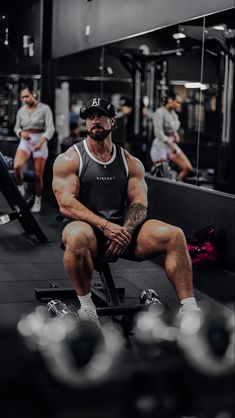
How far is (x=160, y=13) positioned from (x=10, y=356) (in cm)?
499

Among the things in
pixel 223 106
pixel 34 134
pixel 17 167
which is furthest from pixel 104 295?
pixel 34 134

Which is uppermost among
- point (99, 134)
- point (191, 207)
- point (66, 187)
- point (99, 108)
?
point (99, 108)

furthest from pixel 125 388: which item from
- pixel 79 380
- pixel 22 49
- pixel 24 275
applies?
pixel 22 49

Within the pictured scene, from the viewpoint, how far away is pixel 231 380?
818mm

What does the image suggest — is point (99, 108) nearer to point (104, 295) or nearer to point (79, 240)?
point (79, 240)

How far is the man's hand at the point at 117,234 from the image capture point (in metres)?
3.04

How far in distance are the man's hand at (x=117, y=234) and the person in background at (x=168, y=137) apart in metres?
3.65

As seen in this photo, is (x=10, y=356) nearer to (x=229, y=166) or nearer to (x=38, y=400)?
(x=38, y=400)

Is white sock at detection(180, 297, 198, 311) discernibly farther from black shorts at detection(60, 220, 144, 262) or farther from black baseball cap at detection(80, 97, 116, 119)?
black baseball cap at detection(80, 97, 116, 119)

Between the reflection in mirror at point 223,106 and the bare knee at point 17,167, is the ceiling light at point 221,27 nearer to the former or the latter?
the reflection in mirror at point 223,106

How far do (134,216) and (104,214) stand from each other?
0.16 m

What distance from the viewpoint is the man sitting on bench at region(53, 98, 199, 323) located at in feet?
9.80

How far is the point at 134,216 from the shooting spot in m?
3.17

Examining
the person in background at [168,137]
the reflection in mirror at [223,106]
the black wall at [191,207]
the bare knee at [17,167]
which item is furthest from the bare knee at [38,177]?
the reflection in mirror at [223,106]
